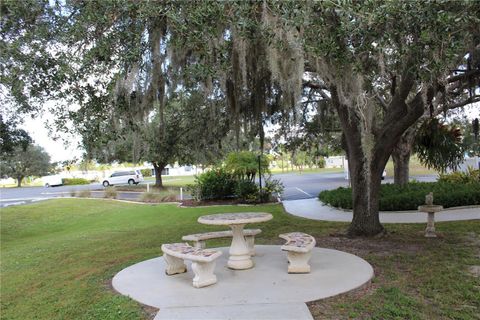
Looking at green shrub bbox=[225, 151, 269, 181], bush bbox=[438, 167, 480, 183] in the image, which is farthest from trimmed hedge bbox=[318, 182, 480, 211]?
green shrub bbox=[225, 151, 269, 181]

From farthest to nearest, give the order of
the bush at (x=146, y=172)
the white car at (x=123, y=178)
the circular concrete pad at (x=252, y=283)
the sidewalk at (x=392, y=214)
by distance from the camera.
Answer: the bush at (x=146, y=172) < the white car at (x=123, y=178) < the sidewalk at (x=392, y=214) < the circular concrete pad at (x=252, y=283)

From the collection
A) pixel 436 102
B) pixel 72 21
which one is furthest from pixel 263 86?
pixel 72 21

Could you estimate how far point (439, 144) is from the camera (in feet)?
41.8

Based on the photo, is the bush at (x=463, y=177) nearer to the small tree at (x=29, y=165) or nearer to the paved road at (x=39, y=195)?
the paved road at (x=39, y=195)

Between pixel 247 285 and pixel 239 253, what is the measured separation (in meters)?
0.88

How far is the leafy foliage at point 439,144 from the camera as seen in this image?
1258 centimetres

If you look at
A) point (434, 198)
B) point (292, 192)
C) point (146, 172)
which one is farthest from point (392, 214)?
point (146, 172)

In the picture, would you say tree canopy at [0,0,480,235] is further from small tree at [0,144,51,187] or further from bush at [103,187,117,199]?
small tree at [0,144,51,187]

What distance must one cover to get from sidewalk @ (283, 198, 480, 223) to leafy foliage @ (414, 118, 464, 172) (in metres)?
1.79

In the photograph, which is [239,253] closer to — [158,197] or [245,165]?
[245,165]

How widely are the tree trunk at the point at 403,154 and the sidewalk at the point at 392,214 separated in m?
1.90

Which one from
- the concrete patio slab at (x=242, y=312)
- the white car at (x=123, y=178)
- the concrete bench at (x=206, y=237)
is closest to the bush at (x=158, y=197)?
the concrete bench at (x=206, y=237)

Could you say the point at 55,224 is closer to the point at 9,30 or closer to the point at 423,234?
the point at 9,30

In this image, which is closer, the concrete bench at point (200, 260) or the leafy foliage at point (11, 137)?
the concrete bench at point (200, 260)
